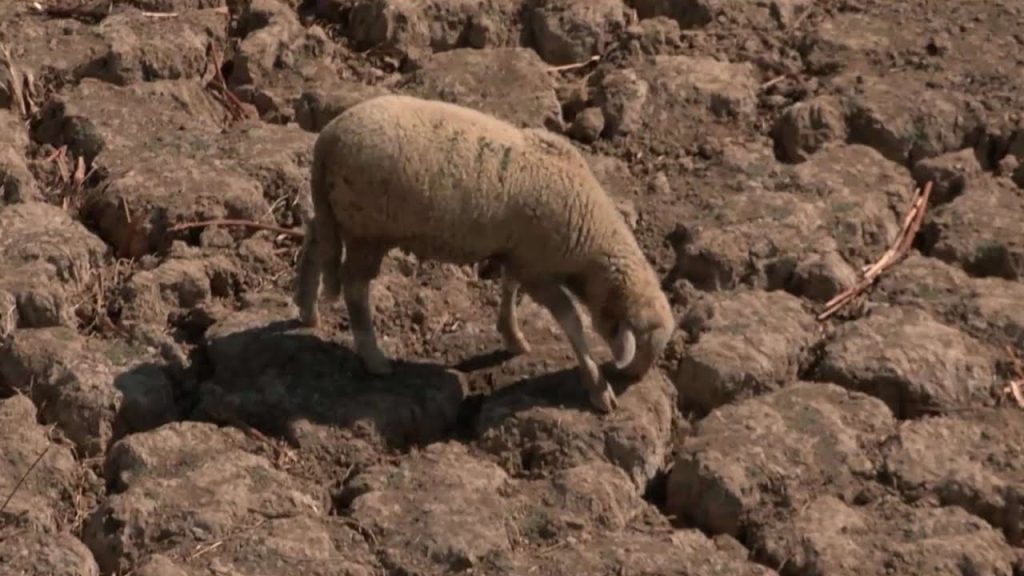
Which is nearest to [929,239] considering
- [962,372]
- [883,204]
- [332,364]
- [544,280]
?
[883,204]

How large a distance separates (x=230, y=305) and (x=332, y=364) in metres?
0.56

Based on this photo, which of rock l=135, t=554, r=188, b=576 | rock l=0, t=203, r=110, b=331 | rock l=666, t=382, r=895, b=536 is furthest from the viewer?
rock l=0, t=203, r=110, b=331

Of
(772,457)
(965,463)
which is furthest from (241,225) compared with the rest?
(965,463)

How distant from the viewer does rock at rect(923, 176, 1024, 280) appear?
850cm

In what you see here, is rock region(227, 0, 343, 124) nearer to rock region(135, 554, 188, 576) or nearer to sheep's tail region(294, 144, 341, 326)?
sheep's tail region(294, 144, 341, 326)

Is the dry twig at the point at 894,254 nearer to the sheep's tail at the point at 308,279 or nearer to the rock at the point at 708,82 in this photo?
the rock at the point at 708,82

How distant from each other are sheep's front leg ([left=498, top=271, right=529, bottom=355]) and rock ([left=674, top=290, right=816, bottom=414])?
57cm

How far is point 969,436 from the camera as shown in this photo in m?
7.68

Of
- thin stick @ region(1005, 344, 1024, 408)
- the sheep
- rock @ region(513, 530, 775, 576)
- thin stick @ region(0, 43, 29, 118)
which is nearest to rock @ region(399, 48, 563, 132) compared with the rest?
the sheep

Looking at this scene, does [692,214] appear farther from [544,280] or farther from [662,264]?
[544,280]

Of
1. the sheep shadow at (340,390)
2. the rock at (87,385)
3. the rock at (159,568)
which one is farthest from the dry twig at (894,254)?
the rock at (159,568)

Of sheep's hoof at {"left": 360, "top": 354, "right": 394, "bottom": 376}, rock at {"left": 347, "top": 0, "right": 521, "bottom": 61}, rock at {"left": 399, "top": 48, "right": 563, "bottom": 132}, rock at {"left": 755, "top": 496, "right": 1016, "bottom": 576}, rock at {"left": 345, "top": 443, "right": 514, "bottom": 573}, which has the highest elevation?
rock at {"left": 347, "top": 0, "right": 521, "bottom": 61}

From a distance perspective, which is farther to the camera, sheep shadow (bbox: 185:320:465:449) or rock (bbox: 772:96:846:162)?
rock (bbox: 772:96:846:162)

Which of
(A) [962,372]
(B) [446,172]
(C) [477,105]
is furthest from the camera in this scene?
(C) [477,105]
